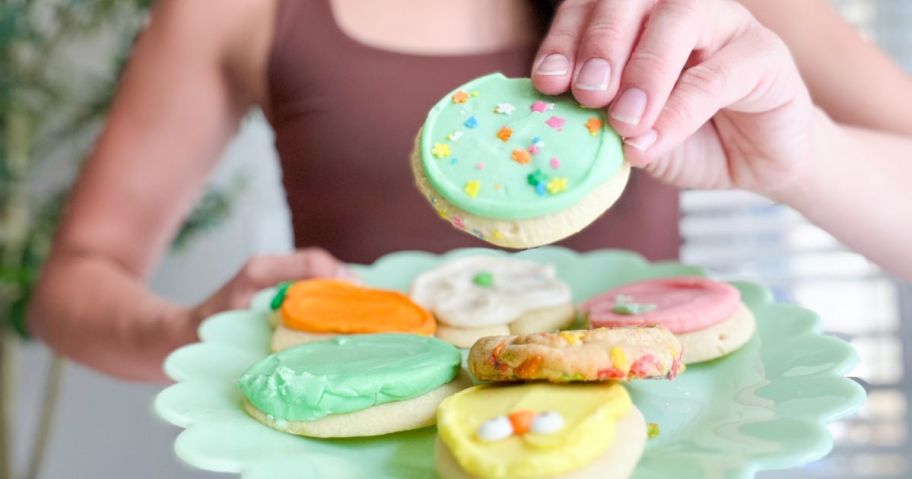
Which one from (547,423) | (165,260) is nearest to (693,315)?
(547,423)

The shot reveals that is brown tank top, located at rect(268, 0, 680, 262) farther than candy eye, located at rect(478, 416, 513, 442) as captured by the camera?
Yes

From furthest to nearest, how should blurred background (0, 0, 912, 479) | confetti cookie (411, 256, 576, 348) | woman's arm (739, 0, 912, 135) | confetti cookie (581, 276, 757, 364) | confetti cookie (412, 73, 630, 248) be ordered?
blurred background (0, 0, 912, 479) → woman's arm (739, 0, 912, 135) → confetti cookie (411, 256, 576, 348) → confetti cookie (581, 276, 757, 364) → confetti cookie (412, 73, 630, 248)

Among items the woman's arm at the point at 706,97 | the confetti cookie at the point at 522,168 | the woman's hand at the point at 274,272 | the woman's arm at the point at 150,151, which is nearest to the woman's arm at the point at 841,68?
the woman's arm at the point at 706,97

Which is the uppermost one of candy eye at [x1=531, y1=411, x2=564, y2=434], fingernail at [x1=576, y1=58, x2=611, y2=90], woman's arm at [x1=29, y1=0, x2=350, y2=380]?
fingernail at [x1=576, y1=58, x2=611, y2=90]

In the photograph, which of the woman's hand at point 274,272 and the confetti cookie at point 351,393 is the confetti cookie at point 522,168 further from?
the woman's hand at point 274,272

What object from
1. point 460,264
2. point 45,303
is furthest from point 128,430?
point 460,264

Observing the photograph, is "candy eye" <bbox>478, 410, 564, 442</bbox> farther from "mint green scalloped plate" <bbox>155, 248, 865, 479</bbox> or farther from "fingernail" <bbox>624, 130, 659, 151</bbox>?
"fingernail" <bbox>624, 130, 659, 151</bbox>

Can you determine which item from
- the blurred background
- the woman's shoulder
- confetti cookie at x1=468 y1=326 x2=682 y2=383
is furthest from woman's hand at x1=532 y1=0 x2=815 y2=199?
the blurred background
